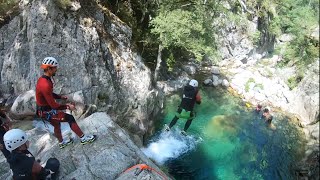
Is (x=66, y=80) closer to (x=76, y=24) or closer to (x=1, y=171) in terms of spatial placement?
(x=76, y=24)

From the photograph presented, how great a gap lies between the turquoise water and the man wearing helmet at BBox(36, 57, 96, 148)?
5.67 meters

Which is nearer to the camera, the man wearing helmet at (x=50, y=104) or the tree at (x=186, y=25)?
the man wearing helmet at (x=50, y=104)

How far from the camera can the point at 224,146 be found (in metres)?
14.7

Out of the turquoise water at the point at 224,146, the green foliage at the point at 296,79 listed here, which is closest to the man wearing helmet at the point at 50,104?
the green foliage at the point at 296,79

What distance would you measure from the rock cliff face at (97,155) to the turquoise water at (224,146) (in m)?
4.96

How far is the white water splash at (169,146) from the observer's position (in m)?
13.4

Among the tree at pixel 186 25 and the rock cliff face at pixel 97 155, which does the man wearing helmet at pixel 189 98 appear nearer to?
the rock cliff face at pixel 97 155

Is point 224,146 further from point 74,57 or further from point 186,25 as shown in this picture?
point 74,57

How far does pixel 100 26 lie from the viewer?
46.7 feet

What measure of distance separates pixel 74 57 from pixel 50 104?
19.4 feet

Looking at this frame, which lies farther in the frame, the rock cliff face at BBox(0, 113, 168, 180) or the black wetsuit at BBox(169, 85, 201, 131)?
the black wetsuit at BBox(169, 85, 201, 131)

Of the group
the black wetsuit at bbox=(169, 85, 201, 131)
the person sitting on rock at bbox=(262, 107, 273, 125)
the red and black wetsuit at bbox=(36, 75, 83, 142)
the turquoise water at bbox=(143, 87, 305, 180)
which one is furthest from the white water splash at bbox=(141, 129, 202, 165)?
the red and black wetsuit at bbox=(36, 75, 83, 142)

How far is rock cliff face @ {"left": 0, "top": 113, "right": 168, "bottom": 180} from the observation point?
730cm

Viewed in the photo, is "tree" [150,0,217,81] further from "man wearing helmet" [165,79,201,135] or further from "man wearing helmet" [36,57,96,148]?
"man wearing helmet" [36,57,96,148]
